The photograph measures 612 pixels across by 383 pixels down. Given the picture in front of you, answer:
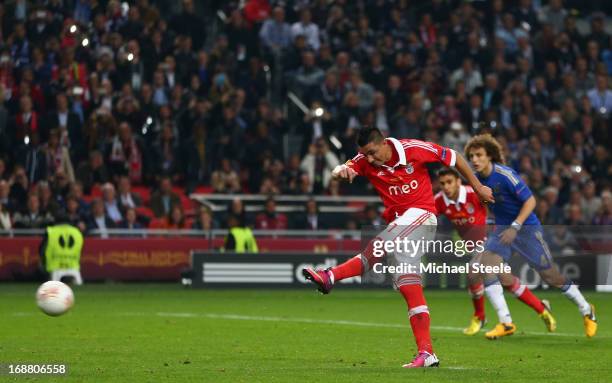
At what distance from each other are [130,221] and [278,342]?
1186cm

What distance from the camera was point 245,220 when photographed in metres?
26.5

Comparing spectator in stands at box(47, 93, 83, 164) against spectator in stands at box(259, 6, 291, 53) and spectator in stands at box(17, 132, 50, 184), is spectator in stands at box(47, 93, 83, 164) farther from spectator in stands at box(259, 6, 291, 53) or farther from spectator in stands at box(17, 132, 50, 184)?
spectator in stands at box(259, 6, 291, 53)

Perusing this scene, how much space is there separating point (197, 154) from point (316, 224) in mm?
2843

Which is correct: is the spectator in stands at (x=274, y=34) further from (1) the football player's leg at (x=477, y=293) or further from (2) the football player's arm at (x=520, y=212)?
(2) the football player's arm at (x=520, y=212)

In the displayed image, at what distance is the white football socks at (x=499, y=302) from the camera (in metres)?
14.7

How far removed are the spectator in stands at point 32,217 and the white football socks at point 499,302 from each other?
465 inches

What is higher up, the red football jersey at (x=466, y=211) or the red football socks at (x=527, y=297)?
the red football jersey at (x=466, y=211)

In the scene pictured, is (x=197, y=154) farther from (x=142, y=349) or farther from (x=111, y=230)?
(x=142, y=349)

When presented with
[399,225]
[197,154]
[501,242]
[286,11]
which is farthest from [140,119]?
[399,225]

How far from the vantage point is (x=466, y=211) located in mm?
15719

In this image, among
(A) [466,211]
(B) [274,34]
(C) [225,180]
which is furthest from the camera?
(B) [274,34]

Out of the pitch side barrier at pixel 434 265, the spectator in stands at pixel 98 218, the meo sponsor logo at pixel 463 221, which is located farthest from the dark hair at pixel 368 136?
the spectator in stands at pixel 98 218

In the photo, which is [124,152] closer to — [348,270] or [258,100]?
[258,100]

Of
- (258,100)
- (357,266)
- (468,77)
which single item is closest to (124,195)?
(258,100)
